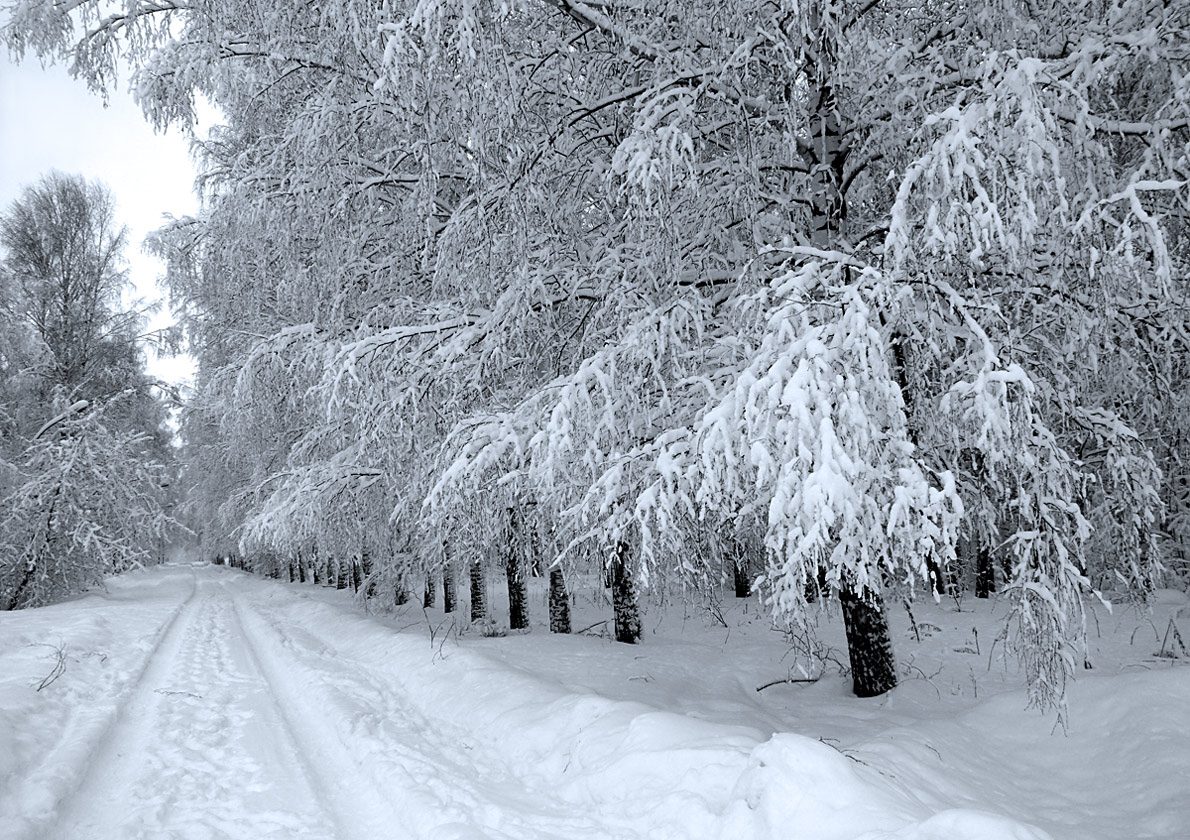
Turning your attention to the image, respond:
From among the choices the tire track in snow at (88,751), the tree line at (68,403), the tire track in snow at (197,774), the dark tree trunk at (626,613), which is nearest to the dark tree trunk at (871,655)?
the dark tree trunk at (626,613)

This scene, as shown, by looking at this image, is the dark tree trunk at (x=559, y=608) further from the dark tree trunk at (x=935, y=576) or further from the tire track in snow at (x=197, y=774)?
the dark tree trunk at (x=935, y=576)

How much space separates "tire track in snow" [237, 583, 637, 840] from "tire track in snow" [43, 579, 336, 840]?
0.34 m

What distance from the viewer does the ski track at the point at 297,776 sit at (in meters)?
3.57

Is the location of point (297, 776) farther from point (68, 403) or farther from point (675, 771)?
point (68, 403)

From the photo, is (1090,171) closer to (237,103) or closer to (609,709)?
(609,709)

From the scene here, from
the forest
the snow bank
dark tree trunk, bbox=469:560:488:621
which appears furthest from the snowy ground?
dark tree trunk, bbox=469:560:488:621

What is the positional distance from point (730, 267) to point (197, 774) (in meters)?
5.94

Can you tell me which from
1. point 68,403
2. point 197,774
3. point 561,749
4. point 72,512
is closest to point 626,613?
point 561,749

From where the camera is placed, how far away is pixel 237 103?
20.3 feet

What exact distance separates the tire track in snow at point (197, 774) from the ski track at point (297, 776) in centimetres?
1

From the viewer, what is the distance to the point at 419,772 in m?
4.28

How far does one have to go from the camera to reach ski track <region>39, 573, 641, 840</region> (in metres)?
3.57

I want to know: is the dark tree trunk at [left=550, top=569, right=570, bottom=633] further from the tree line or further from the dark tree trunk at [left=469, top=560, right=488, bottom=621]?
the tree line

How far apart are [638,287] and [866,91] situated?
2678mm
